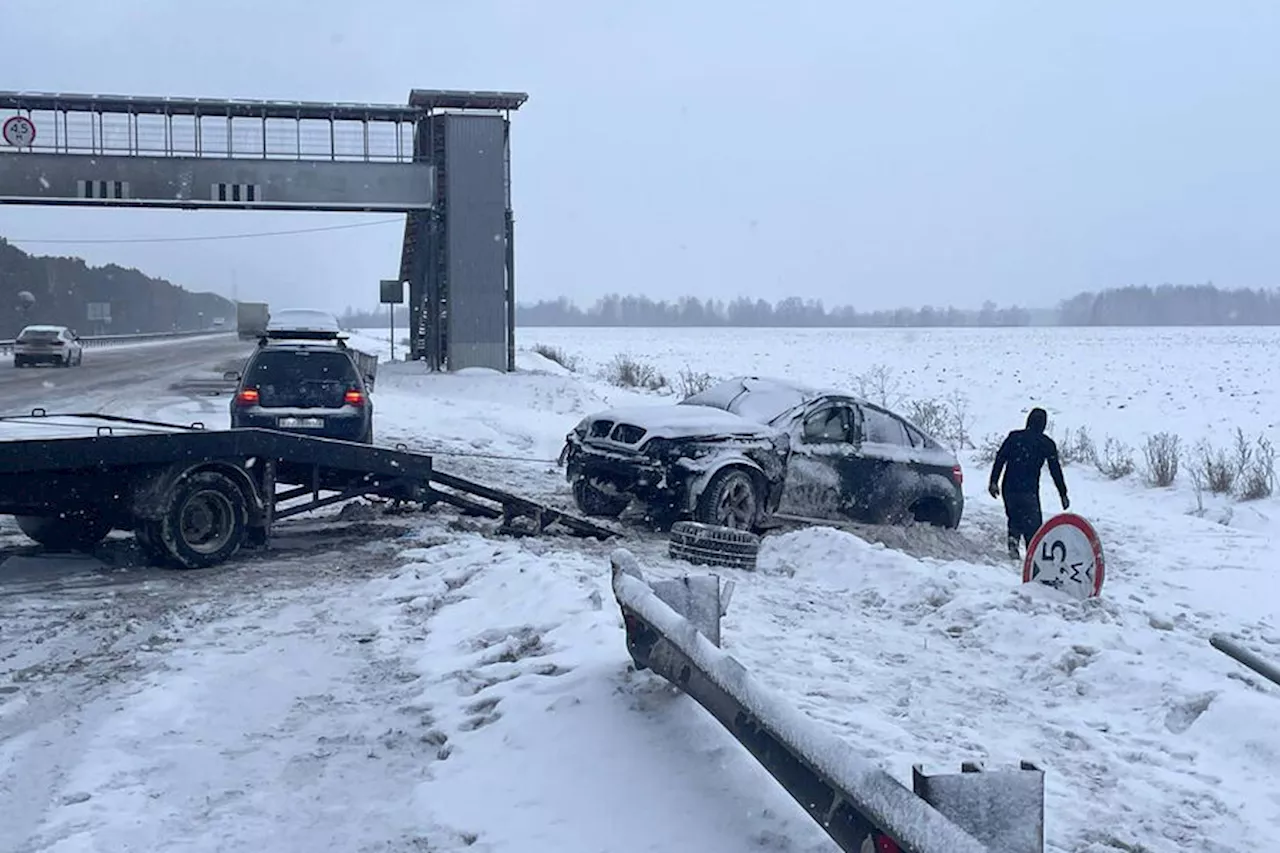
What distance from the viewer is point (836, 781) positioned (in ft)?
11.4

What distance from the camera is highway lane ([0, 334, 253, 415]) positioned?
78.3ft

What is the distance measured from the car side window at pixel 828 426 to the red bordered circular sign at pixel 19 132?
94.2 feet

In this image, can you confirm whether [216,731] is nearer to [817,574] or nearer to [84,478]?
[84,478]

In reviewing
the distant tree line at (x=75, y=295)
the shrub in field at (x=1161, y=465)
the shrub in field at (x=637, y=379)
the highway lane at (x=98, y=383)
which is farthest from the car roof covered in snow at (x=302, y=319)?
the distant tree line at (x=75, y=295)

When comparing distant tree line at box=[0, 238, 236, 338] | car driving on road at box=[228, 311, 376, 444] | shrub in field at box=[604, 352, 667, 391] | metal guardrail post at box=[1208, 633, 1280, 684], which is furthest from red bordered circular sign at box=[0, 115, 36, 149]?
distant tree line at box=[0, 238, 236, 338]

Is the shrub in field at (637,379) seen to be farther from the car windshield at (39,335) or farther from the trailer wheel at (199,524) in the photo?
the trailer wheel at (199,524)

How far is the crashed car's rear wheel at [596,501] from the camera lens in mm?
11945

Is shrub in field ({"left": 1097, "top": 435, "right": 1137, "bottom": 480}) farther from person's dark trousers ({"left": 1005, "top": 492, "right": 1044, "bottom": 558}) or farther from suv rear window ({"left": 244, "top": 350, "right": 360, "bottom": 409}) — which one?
suv rear window ({"left": 244, "top": 350, "right": 360, "bottom": 409})

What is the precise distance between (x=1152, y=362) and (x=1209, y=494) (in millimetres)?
36906

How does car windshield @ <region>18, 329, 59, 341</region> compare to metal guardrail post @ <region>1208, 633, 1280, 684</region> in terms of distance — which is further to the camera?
car windshield @ <region>18, 329, 59, 341</region>

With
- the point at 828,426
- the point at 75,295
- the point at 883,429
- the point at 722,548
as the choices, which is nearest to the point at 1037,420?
the point at 883,429

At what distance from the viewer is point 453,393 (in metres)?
29.9

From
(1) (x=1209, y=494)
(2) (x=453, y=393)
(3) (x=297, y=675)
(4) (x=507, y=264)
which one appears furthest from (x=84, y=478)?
(4) (x=507, y=264)

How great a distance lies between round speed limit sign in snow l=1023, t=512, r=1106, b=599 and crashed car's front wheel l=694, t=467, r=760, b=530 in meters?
2.96
